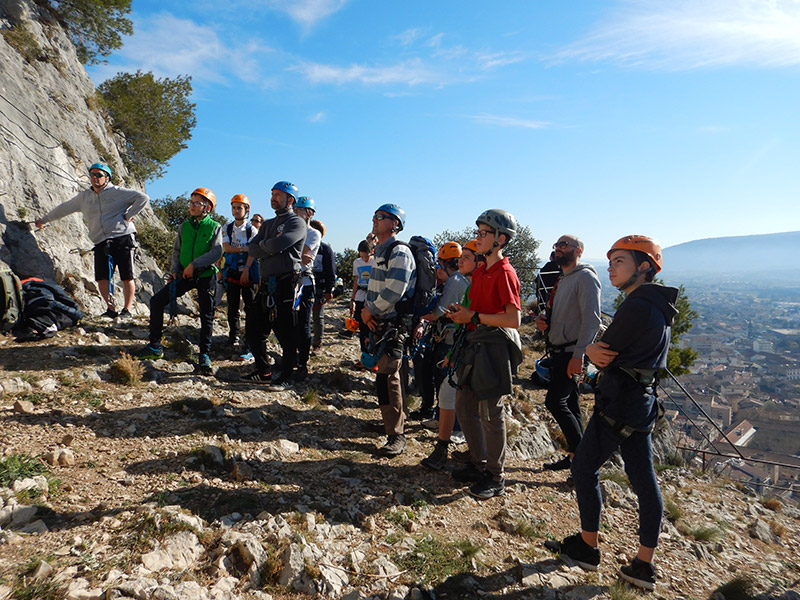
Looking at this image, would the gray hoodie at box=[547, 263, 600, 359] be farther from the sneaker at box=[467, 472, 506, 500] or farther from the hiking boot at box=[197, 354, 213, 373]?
the hiking boot at box=[197, 354, 213, 373]

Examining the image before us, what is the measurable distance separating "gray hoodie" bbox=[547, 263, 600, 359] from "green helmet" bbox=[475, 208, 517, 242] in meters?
1.13

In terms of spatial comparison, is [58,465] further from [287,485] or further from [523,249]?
[523,249]

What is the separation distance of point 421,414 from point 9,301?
654cm

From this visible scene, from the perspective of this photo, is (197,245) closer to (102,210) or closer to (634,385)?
(102,210)

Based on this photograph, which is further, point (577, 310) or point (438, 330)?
point (438, 330)

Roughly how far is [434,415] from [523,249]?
32515mm

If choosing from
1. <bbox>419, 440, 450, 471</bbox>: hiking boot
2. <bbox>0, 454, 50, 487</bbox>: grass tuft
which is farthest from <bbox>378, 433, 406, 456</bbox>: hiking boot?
<bbox>0, 454, 50, 487</bbox>: grass tuft

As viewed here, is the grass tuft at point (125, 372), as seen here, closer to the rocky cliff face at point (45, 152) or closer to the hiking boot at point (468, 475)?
the rocky cliff face at point (45, 152)

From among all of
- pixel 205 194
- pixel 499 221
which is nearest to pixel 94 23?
pixel 205 194

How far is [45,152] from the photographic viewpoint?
9016 mm

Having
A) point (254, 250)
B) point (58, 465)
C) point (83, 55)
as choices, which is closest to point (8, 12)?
point (83, 55)

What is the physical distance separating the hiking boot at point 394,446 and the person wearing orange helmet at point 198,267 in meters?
3.33

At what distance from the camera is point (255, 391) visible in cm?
661

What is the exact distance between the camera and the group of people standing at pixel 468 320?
322 centimetres
